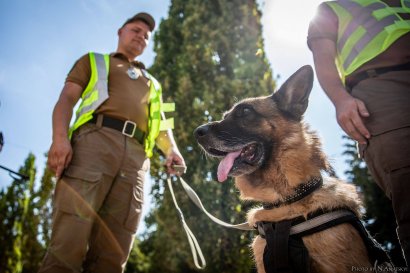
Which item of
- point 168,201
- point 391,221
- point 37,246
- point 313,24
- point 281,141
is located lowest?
point 391,221

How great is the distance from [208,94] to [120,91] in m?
5.61

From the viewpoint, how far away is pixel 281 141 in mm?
2713

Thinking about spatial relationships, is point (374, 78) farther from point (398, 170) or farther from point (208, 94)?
point (208, 94)

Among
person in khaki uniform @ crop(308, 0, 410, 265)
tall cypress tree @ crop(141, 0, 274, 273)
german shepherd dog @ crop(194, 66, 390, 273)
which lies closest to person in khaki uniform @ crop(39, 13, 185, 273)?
german shepherd dog @ crop(194, 66, 390, 273)

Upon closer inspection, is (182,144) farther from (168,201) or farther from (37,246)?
(37,246)

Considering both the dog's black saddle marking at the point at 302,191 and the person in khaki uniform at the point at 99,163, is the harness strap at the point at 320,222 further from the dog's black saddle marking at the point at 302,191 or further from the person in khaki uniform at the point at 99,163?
the person in khaki uniform at the point at 99,163

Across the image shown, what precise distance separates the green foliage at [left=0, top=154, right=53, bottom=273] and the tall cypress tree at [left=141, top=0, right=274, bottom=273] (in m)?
12.5

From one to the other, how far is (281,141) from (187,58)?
773cm

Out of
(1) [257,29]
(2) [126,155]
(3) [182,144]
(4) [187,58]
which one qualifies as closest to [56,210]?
(2) [126,155]

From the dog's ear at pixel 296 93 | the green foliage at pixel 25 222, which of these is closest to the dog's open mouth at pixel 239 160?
the dog's ear at pixel 296 93

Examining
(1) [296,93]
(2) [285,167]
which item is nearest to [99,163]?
(2) [285,167]

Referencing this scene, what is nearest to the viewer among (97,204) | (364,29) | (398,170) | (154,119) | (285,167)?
(398,170)

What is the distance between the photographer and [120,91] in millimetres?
3420

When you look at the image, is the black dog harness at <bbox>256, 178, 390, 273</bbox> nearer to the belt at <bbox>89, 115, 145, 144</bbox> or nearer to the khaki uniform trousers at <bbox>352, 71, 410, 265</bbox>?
the khaki uniform trousers at <bbox>352, 71, 410, 265</bbox>
